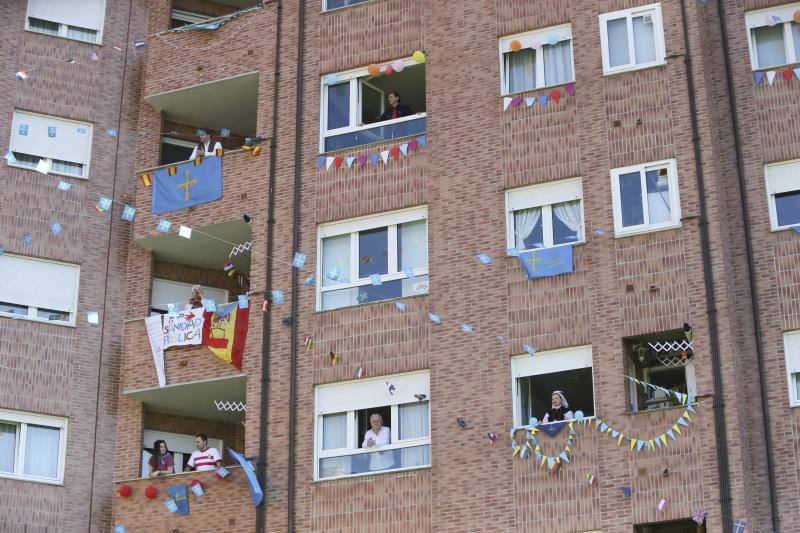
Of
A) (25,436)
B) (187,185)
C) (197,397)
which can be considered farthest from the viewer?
(187,185)

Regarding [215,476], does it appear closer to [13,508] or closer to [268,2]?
[13,508]

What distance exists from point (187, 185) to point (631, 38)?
9906 millimetres

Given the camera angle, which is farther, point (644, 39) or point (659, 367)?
point (644, 39)

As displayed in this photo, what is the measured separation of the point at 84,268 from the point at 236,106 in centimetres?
512

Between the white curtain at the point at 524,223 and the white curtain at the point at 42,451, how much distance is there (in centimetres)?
1021

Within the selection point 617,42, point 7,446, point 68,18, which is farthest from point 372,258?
point 68,18

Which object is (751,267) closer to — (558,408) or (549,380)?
(549,380)

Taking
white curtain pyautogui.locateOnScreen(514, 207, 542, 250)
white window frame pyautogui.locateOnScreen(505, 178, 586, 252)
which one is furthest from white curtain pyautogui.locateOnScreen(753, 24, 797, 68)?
white curtain pyautogui.locateOnScreen(514, 207, 542, 250)

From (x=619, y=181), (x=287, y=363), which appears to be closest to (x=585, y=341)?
(x=619, y=181)

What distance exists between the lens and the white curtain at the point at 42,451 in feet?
107

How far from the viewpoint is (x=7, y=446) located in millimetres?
32625

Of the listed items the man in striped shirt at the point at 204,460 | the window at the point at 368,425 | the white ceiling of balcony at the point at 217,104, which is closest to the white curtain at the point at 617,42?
the window at the point at 368,425

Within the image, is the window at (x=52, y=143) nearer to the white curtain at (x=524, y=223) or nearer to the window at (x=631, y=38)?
the white curtain at (x=524, y=223)

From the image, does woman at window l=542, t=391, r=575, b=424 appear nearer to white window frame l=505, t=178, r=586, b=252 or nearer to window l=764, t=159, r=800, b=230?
white window frame l=505, t=178, r=586, b=252
